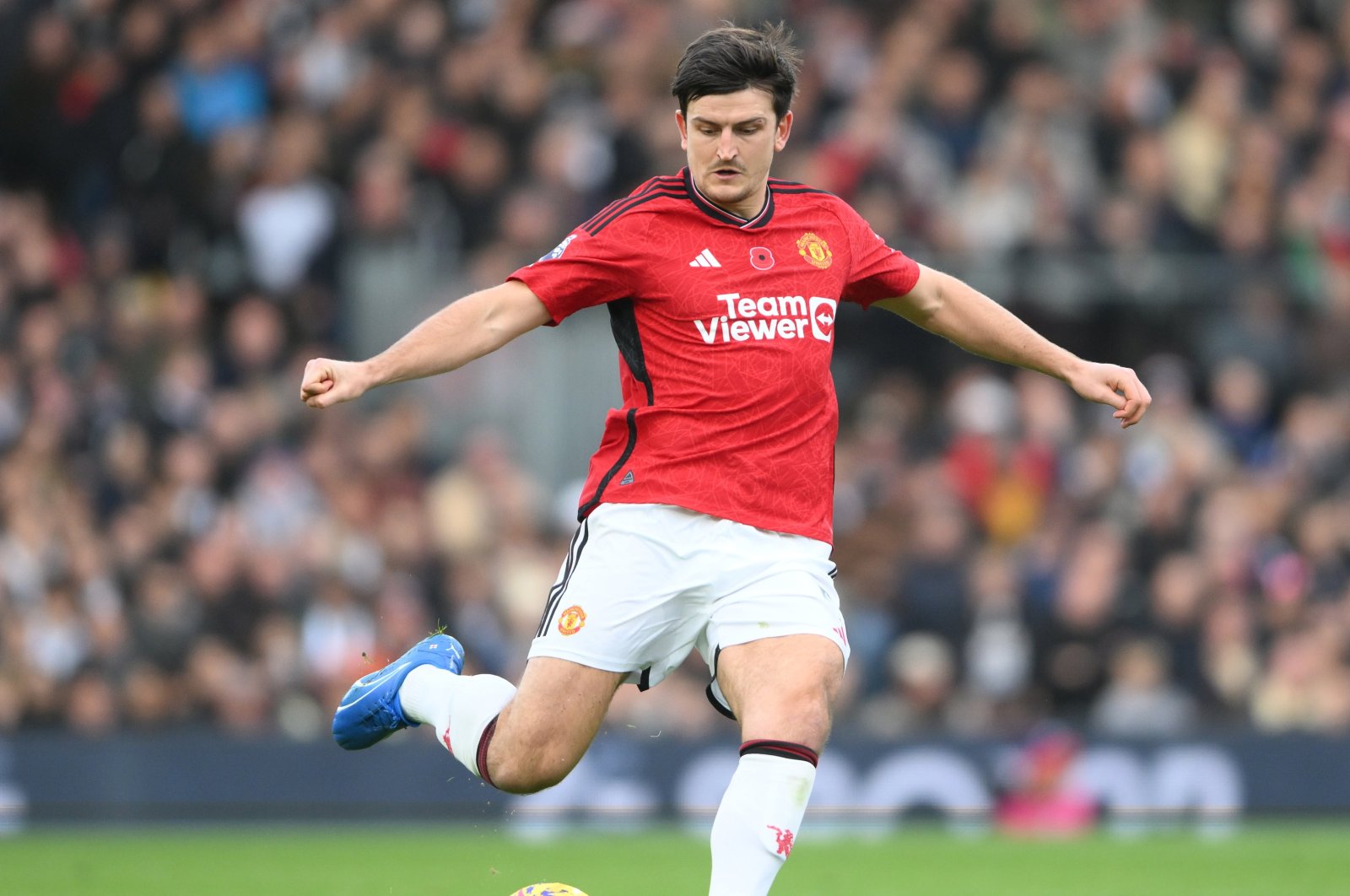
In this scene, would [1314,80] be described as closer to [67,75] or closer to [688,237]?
[67,75]

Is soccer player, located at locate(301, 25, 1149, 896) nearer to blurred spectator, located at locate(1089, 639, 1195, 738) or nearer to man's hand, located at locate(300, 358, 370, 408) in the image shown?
man's hand, located at locate(300, 358, 370, 408)

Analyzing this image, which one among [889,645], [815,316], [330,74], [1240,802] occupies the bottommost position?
[1240,802]

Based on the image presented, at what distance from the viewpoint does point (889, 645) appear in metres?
13.6

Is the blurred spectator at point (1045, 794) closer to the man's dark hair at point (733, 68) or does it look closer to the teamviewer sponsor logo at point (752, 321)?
the teamviewer sponsor logo at point (752, 321)

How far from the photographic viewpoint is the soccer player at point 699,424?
6.18m

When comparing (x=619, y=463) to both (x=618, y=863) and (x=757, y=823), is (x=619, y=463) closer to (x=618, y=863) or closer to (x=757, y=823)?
(x=757, y=823)

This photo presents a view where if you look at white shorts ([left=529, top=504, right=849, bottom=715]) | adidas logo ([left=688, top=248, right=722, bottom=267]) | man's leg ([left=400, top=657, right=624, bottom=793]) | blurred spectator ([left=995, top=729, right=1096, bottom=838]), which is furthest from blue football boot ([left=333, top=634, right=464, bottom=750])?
blurred spectator ([left=995, top=729, right=1096, bottom=838])

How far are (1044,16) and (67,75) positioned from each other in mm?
8004

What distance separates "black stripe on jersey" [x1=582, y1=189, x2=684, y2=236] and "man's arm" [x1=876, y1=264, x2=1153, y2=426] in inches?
33.8

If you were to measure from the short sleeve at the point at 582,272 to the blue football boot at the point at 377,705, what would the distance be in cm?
149

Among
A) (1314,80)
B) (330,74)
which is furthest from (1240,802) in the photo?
(330,74)

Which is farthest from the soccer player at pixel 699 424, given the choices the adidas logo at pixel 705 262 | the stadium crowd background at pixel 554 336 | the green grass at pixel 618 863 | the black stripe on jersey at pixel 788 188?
the stadium crowd background at pixel 554 336

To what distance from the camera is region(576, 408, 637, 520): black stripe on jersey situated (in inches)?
252

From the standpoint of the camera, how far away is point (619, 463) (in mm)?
6430
